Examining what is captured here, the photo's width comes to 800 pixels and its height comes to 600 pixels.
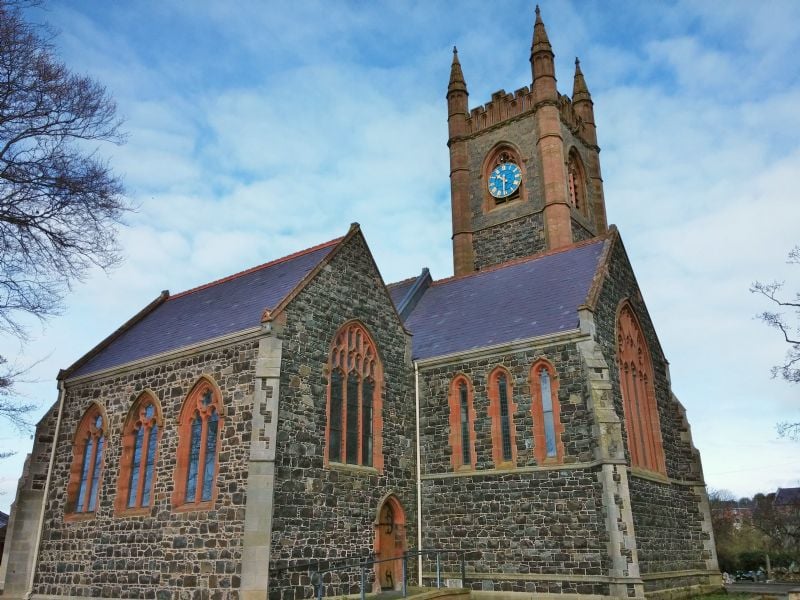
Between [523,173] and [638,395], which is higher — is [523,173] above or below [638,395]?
above

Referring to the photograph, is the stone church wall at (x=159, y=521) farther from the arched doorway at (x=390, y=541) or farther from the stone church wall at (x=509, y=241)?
the stone church wall at (x=509, y=241)

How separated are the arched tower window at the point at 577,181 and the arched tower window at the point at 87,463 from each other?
24973 mm

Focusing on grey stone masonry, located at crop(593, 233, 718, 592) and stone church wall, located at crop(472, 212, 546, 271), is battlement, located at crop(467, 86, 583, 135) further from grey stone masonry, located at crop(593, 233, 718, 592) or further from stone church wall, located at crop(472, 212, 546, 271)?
grey stone masonry, located at crop(593, 233, 718, 592)

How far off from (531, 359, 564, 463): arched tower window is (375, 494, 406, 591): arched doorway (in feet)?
14.6

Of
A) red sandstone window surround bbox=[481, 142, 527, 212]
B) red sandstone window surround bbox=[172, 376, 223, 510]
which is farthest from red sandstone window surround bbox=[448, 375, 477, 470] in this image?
red sandstone window surround bbox=[481, 142, 527, 212]

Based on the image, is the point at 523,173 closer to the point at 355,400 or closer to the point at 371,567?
the point at 355,400

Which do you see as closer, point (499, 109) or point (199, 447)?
point (199, 447)

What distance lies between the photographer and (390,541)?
765 inches

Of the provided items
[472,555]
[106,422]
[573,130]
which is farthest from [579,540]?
[573,130]

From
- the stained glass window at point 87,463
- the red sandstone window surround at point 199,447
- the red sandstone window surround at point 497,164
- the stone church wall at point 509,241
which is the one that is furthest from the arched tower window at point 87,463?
the red sandstone window surround at point 497,164

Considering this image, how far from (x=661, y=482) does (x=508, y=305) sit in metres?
7.15

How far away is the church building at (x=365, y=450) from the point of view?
16.5 metres

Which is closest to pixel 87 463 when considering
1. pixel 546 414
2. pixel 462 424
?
pixel 462 424

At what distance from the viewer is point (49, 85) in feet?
39.8
